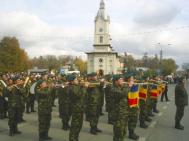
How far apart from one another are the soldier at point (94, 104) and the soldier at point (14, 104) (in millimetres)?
2310

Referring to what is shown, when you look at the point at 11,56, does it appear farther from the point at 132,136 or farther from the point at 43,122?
the point at 132,136

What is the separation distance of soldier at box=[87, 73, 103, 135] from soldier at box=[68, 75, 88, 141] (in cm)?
242

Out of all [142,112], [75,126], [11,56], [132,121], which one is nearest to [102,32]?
[11,56]

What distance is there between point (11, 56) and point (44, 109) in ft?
248

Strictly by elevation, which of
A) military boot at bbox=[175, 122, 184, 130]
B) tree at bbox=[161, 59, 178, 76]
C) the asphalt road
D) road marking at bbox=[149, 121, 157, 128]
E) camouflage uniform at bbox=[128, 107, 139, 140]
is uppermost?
tree at bbox=[161, 59, 178, 76]

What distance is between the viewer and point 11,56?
3391 inches

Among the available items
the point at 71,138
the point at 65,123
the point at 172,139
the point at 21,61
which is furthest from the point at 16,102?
the point at 21,61

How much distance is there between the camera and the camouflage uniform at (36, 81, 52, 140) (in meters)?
12.1

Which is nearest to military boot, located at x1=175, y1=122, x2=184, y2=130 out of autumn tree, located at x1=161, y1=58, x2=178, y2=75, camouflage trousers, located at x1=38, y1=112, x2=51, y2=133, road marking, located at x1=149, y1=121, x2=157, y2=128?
road marking, located at x1=149, y1=121, x2=157, y2=128

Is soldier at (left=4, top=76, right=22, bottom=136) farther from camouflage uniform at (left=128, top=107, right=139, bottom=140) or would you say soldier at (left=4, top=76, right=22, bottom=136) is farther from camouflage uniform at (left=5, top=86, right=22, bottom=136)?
camouflage uniform at (left=128, top=107, right=139, bottom=140)

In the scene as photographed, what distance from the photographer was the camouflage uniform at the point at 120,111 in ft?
34.8

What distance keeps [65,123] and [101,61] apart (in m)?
107

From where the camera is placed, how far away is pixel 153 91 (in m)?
15.9

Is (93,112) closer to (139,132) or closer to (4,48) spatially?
(139,132)
